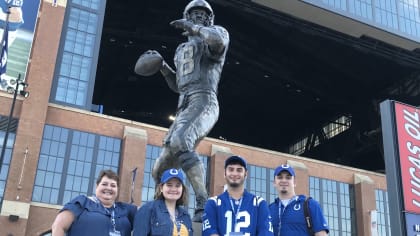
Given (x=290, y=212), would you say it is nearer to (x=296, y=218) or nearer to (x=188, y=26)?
(x=296, y=218)

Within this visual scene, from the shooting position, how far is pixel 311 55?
1800 inches

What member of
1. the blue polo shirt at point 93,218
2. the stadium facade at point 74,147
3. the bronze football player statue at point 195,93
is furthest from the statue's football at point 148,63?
the stadium facade at point 74,147

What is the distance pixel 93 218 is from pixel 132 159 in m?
31.4

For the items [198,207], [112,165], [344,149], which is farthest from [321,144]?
[198,207]

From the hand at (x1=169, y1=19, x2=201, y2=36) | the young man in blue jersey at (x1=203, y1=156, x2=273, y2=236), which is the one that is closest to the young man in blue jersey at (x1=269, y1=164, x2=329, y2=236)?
the young man in blue jersey at (x1=203, y1=156, x2=273, y2=236)

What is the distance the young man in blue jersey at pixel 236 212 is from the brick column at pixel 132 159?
29.9 m

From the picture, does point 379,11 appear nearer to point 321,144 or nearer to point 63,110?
point 321,144

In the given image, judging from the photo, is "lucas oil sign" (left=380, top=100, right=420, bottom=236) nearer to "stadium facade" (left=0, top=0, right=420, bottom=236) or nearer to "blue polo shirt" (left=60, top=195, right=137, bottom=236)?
"blue polo shirt" (left=60, top=195, right=137, bottom=236)

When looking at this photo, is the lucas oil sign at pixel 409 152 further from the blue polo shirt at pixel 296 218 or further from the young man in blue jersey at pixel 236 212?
the young man in blue jersey at pixel 236 212

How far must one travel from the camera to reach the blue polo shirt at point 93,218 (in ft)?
13.0

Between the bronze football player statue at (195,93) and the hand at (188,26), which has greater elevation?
the hand at (188,26)

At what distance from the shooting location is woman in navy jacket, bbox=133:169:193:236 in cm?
404

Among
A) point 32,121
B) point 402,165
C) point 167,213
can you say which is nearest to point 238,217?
point 167,213

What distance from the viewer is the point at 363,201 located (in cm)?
4269
